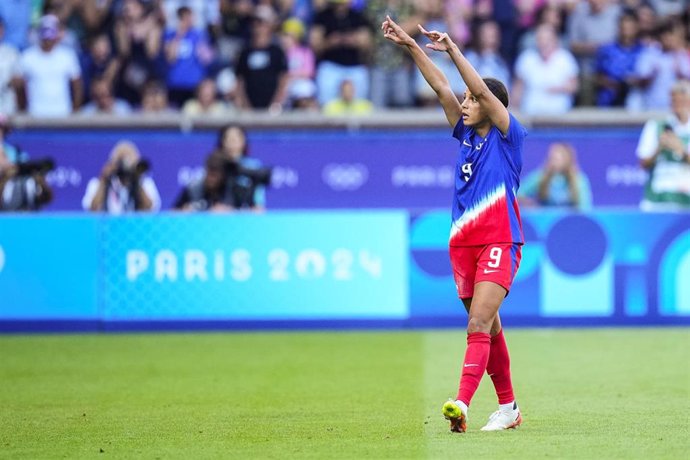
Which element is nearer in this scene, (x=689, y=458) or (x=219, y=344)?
(x=689, y=458)

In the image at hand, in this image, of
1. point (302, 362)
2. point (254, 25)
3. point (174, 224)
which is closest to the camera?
point (302, 362)

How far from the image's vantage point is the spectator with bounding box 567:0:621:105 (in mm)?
20500

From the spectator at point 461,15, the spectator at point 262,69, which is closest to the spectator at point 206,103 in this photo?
the spectator at point 262,69

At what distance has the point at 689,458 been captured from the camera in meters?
7.11

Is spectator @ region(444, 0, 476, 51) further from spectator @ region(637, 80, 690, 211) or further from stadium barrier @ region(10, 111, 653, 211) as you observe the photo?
spectator @ region(637, 80, 690, 211)

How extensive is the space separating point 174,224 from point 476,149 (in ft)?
24.1

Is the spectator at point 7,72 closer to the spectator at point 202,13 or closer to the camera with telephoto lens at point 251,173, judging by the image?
the spectator at point 202,13

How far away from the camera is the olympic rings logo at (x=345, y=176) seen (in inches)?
805

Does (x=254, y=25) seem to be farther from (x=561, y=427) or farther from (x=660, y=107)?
(x=561, y=427)

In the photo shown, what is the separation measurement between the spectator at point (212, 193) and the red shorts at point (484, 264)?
24.3 ft

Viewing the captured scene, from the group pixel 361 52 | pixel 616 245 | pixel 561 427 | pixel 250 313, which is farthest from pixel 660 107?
pixel 561 427

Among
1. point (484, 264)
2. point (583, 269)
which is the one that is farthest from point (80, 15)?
point (484, 264)

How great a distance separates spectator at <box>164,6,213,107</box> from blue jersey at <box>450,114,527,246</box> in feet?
40.3

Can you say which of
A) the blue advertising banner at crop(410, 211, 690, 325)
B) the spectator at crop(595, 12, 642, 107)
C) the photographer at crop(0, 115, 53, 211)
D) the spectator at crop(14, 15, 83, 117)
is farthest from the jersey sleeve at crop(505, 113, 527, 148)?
the spectator at crop(14, 15, 83, 117)
